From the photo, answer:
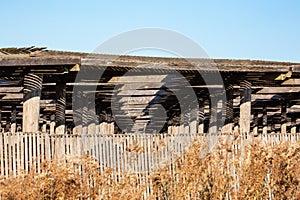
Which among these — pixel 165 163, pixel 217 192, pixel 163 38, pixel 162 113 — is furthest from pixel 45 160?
pixel 162 113

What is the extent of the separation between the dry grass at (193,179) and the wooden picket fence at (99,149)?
0.18 meters

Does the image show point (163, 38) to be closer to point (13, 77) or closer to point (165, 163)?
point (13, 77)

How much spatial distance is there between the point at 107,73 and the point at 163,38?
2363mm

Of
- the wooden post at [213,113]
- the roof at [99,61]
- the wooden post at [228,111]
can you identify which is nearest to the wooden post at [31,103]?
the roof at [99,61]

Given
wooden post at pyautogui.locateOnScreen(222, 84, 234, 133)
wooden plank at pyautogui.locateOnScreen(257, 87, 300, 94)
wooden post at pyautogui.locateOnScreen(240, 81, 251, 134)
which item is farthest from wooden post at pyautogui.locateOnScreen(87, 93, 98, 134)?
wooden plank at pyautogui.locateOnScreen(257, 87, 300, 94)

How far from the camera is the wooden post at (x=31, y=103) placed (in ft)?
40.1

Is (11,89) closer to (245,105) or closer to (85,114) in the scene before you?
(85,114)

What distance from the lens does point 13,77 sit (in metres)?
14.9

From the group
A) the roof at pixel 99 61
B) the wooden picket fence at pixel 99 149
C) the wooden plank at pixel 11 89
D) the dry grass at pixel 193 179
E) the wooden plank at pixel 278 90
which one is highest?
the roof at pixel 99 61

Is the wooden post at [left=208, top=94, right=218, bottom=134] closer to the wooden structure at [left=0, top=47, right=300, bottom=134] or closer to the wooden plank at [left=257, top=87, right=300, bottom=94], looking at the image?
the wooden structure at [left=0, top=47, right=300, bottom=134]

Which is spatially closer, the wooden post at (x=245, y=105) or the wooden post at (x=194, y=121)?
the wooden post at (x=245, y=105)

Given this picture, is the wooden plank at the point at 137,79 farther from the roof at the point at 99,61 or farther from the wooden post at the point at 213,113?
the wooden post at the point at 213,113

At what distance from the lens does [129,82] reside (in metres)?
15.2

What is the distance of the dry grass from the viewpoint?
1018cm
